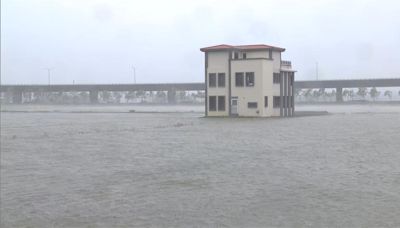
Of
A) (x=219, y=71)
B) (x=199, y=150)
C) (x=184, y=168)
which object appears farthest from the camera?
(x=219, y=71)

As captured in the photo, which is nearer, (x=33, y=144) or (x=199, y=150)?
(x=199, y=150)

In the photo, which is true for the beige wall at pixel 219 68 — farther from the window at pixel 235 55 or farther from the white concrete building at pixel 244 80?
the window at pixel 235 55

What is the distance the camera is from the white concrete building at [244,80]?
179 ft

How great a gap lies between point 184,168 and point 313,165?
398cm

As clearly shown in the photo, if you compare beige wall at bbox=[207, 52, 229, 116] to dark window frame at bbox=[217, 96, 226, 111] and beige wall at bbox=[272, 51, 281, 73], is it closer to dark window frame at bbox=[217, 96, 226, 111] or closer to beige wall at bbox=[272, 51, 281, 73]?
dark window frame at bbox=[217, 96, 226, 111]

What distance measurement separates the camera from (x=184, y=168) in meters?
17.3

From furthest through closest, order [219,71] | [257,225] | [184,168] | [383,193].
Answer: [219,71] < [184,168] < [383,193] < [257,225]

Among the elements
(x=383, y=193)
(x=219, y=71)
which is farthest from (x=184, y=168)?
(x=219, y=71)

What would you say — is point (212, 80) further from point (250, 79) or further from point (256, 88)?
point (256, 88)

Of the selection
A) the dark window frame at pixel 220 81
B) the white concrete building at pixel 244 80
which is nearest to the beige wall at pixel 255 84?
the white concrete building at pixel 244 80

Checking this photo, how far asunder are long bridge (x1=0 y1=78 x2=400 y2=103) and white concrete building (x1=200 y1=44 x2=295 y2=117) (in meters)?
68.9

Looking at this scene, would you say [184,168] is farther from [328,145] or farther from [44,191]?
[328,145]

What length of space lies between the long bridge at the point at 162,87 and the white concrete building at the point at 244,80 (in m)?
68.9

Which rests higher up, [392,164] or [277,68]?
[277,68]
